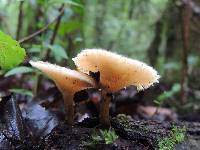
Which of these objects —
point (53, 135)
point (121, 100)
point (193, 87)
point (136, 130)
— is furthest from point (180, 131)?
point (193, 87)

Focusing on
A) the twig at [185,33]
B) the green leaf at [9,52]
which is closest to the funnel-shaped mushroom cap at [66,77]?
the green leaf at [9,52]

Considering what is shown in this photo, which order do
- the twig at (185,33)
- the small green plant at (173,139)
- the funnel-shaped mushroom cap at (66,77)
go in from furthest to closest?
the twig at (185,33) < the small green plant at (173,139) < the funnel-shaped mushroom cap at (66,77)

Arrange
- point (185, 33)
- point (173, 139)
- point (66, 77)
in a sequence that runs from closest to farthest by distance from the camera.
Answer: point (66, 77) → point (173, 139) → point (185, 33)

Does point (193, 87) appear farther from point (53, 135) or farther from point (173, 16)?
point (53, 135)

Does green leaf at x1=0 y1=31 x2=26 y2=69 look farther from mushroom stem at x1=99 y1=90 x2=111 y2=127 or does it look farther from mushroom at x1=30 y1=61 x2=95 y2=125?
mushroom stem at x1=99 y1=90 x2=111 y2=127

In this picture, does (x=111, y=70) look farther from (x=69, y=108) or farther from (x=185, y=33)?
(x=185, y=33)

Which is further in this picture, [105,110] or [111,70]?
[105,110]

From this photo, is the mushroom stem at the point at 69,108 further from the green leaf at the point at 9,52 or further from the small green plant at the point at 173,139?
the small green plant at the point at 173,139

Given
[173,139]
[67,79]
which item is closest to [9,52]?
[67,79]
